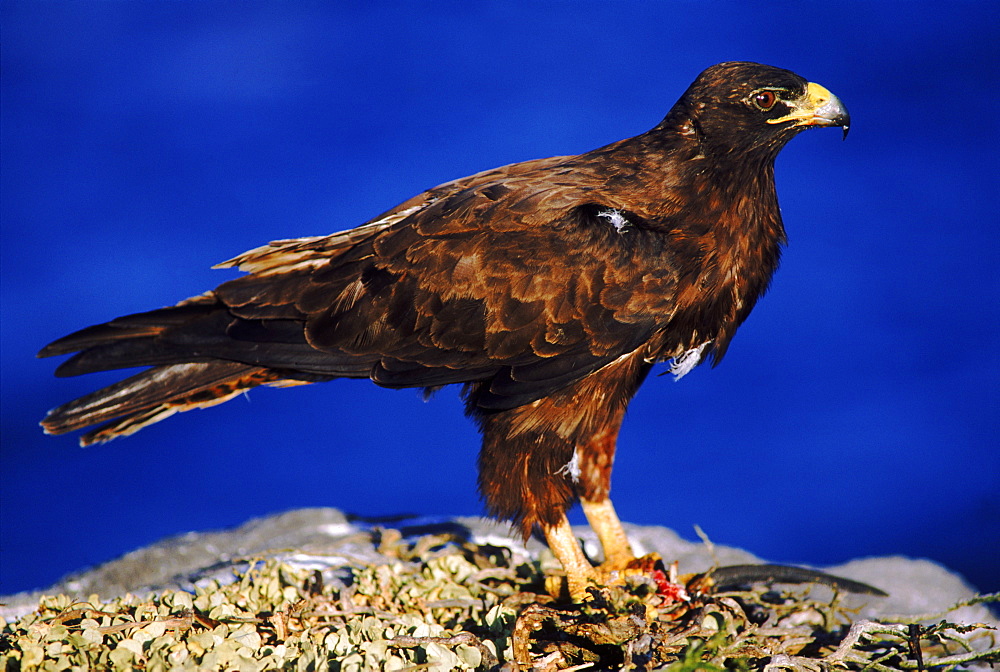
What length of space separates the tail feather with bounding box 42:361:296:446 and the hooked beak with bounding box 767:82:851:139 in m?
1.69

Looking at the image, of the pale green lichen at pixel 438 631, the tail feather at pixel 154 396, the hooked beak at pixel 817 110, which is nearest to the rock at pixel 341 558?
the pale green lichen at pixel 438 631

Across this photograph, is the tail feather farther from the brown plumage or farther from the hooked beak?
the hooked beak

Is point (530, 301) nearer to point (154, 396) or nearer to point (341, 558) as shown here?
point (154, 396)

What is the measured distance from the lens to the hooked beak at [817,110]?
2424 mm

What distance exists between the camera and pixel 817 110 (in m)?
2.43

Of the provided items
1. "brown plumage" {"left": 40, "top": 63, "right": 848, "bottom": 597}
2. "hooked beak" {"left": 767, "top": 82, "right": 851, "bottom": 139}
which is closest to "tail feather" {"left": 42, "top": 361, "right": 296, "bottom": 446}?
"brown plumage" {"left": 40, "top": 63, "right": 848, "bottom": 597}

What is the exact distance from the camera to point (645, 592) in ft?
8.91

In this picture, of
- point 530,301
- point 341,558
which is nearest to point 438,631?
point 530,301

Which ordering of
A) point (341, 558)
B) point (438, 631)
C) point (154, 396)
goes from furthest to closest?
point (341, 558)
point (154, 396)
point (438, 631)

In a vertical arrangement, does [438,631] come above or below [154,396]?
below

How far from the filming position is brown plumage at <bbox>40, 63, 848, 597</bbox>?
2441mm

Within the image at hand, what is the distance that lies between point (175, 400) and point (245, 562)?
2.39 feet

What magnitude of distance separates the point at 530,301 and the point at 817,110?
0.97m

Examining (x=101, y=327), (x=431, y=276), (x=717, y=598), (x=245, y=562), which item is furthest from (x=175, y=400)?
(x=717, y=598)
